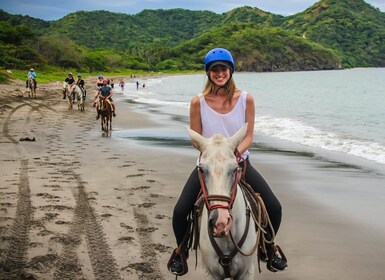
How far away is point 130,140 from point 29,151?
16.6ft

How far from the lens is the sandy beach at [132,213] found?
6.12 metres

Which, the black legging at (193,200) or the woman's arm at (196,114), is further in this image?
the black legging at (193,200)

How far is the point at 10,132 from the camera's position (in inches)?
727

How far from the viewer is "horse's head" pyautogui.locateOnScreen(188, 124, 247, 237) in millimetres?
3521

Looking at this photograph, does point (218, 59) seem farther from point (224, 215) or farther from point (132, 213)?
point (132, 213)

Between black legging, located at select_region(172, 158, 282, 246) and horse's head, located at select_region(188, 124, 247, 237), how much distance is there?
41.3 inches

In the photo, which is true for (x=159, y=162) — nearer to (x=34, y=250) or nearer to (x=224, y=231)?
(x=34, y=250)

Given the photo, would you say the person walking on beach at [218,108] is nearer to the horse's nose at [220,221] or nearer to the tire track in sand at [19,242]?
the horse's nose at [220,221]

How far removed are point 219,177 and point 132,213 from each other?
515 centimetres

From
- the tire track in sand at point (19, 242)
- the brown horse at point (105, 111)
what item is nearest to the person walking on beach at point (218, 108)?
the tire track in sand at point (19, 242)

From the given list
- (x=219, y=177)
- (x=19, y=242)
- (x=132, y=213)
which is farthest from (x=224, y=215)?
(x=132, y=213)

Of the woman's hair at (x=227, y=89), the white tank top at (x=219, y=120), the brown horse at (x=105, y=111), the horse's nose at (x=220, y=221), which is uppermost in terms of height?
the woman's hair at (x=227, y=89)

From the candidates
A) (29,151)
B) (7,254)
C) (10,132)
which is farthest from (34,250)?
(10,132)

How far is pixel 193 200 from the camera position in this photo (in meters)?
4.91
